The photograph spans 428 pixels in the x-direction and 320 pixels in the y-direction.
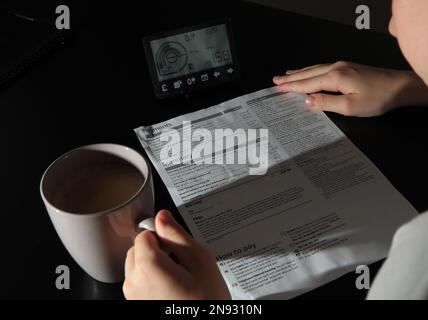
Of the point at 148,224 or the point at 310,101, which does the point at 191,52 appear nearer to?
the point at 310,101

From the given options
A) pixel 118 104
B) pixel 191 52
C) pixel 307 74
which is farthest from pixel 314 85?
pixel 118 104

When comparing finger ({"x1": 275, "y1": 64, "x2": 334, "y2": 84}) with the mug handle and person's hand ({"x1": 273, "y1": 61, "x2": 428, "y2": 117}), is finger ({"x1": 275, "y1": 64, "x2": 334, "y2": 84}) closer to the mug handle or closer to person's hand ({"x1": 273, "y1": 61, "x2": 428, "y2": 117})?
person's hand ({"x1": 273, "y1": 61, "x2": 428, "y2": 117})

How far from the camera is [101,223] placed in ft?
1.51

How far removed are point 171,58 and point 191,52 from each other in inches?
1.3

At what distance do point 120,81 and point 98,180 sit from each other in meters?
0.33

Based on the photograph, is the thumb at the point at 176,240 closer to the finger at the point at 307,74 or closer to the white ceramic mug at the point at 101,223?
the white ceramic mug at the point at 101,223

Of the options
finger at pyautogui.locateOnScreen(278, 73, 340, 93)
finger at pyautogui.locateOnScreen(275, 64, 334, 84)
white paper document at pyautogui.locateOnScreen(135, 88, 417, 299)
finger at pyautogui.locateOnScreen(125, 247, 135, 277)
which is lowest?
white paper document at pyautogui.locateOnScreen(135, 88, 417, 299)

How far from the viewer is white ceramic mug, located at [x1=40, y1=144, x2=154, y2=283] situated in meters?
0.46

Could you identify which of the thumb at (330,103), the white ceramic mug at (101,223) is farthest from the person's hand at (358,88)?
the white ceramic mug at (101,223)

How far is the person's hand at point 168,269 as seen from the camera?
469 mm

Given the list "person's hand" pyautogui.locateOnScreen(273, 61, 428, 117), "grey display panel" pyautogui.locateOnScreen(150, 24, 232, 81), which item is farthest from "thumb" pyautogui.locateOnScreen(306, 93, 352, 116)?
"grey display panel" pyautogui.locateOnScreen(150, 24, 232, 81)

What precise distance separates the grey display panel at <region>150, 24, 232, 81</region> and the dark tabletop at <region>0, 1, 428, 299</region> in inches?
1.9

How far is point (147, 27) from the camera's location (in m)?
0.94
